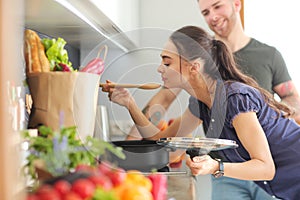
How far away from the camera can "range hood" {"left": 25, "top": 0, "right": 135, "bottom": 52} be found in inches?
51.3

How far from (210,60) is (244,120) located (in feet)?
0.74

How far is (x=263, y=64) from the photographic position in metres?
2.20

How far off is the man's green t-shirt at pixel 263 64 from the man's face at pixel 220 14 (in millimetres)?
104

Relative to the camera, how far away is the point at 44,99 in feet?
3.54

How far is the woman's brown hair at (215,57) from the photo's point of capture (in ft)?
6.07

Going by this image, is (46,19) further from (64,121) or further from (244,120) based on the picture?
(244,120)

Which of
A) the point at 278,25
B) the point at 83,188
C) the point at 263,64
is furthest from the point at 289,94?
the point at 83,188

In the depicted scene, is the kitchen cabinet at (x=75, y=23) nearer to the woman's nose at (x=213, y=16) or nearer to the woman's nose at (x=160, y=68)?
the woman's nose at (x=160, y=68)

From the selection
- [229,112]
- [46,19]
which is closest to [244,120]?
[229,112]

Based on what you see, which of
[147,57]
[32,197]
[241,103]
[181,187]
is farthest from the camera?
[241,103]

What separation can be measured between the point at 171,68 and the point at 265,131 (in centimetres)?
46

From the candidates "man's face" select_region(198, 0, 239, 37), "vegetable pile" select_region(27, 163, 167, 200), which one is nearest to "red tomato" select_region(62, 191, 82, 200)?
"vegetable pile" select_region(27, 163, 167, 200)

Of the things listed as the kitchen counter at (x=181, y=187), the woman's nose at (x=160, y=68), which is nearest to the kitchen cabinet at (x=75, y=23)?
the woman's nose at (x=160, y=68)

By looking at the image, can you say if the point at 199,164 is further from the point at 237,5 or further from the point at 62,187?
the point at 62,187
